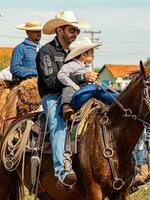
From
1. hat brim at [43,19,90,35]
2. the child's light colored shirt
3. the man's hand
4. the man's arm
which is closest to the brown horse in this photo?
the man's hand

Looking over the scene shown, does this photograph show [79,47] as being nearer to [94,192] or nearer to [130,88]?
[130,88]

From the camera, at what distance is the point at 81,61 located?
8.76 m

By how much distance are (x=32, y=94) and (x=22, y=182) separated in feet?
5.87

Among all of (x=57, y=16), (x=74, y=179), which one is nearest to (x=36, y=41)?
(x=57, y=16)

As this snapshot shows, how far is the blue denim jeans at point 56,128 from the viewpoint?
8.59m

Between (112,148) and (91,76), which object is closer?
(112,148)

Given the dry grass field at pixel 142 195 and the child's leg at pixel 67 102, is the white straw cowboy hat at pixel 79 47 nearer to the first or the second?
the child's leg at pixel 67 102

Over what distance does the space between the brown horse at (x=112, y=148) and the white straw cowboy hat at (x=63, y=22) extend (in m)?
1.36

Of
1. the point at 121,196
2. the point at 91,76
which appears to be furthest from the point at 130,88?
the point at 121,196

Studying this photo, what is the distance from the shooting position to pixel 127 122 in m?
8.23

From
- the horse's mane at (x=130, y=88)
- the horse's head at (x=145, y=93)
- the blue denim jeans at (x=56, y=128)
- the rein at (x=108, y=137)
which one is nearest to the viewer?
the horse's head at (x=145, y=93)

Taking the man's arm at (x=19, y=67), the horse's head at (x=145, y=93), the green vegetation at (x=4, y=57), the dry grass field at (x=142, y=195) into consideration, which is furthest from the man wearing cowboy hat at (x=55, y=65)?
the green vegetation at (x=4, y=57)

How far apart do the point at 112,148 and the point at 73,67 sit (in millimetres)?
1189

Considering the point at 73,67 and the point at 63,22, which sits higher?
the point at 63,22
